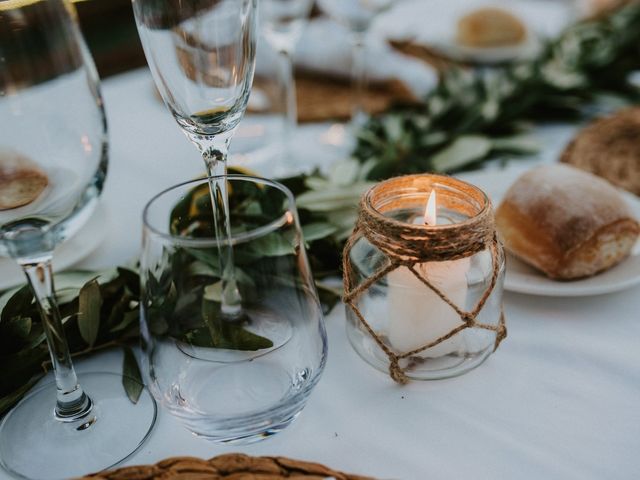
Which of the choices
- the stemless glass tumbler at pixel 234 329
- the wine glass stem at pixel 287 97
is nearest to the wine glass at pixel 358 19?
the wine glass stem at pixel 287 97

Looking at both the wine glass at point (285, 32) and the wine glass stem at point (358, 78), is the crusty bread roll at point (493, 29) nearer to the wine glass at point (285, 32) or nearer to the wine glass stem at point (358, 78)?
the wine glass stem at point (358, 78)

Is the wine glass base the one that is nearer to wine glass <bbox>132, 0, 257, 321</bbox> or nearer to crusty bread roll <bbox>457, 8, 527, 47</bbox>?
wine glass <bbox>132, 0, 257, 321</bbox>

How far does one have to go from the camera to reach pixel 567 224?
0.56 m

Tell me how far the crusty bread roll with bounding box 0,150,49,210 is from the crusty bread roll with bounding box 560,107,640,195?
0.61 m

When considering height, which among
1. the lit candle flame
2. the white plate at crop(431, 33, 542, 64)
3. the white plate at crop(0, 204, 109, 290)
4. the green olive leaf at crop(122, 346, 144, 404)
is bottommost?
the white plate at crop(431, 33, 542, 64)

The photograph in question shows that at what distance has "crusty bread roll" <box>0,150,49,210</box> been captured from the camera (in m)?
0.39

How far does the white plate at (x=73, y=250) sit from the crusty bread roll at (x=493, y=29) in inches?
31.8

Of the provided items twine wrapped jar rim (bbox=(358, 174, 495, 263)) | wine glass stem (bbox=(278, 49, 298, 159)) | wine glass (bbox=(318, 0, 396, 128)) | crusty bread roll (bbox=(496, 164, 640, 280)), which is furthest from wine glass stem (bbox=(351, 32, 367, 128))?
A: twine wrapped jar rim (bbox=(358, 174, 495, 263))

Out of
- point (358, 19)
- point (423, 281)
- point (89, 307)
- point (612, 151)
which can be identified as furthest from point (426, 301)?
point (358, 19)

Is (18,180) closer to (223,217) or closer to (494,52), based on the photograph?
(223,217)

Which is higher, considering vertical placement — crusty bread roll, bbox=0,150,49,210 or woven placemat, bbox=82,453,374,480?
crusty bread roll, bbox=0,150,49,210

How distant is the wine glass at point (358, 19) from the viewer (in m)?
0.89

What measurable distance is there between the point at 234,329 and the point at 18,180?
0.55 ft

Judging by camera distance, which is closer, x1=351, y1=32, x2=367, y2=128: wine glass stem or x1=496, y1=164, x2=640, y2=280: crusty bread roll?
x1=496, y1=164, x2=640, y2=280: crusty bread roll
